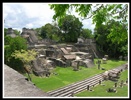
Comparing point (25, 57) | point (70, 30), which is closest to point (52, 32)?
point (70, 30)

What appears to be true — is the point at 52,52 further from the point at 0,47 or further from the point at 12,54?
the point at 0,47

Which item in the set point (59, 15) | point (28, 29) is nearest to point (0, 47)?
point (59, 15)

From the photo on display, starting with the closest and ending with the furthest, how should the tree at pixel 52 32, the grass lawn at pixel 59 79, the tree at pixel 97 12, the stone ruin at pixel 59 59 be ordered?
the tree at pixel 97 12, the grass lawn at pixel 59 79, the stone ruin at pixel 59 59, the tree at pixel 52 32

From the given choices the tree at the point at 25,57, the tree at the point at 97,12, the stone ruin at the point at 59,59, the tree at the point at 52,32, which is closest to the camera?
the tree at the point at 97,12

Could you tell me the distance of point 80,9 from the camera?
437 centimetres

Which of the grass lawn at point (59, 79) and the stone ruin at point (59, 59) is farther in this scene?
the stone ruin at point (59, 59)

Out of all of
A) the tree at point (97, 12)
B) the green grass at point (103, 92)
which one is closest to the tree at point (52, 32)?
the green grass at point (103, 92)

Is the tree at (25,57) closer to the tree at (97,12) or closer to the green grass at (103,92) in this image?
the green grass at (103,92)

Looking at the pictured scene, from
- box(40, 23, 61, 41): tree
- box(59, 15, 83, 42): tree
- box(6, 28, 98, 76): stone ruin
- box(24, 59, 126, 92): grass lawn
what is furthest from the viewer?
box(40, 23, 61, 41): tree

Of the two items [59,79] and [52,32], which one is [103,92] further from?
[52,32]

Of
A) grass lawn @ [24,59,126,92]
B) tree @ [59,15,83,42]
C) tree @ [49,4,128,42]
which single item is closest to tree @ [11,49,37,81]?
grass lawn @ [24,59,126,92]

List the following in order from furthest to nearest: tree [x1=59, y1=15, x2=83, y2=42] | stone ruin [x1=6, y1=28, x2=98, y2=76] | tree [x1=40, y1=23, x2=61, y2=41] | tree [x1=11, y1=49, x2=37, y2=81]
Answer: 1. tree [x1=40, y1=23, x2=61, y2=41]
2. tree [x1=59, y1=15, x2=83, y2=42]
3. stone ruin [x1=6, y1=28, x2=98, y2=76]
4. tree [x1=11, y1=49, x2=37, y2=81]

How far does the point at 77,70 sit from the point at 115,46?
16.6m

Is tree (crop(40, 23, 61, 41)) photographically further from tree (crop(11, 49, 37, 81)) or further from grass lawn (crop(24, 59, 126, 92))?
tree (crop(11, 49, 37, 81))
